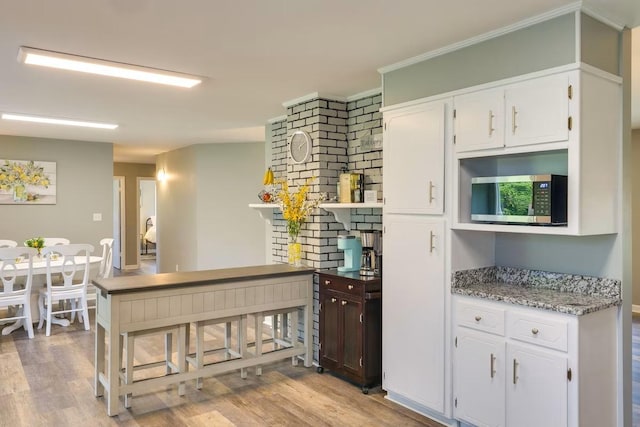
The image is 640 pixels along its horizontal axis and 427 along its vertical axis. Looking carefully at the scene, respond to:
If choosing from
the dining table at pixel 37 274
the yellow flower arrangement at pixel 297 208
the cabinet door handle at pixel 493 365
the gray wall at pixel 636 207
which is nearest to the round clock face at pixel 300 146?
the yellow flower arrangement at pixel 297 208

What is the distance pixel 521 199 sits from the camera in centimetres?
265

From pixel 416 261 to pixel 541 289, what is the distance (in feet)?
2.57

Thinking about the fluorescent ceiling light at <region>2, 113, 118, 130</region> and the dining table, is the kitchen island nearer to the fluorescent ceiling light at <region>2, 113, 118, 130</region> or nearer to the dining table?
the dining table

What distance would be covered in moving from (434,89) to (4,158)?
629cm

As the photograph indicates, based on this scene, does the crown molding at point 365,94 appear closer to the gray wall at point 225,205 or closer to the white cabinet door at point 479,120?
the white cabinet door at point 479,120

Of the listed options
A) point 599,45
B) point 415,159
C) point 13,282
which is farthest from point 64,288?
point 599,45

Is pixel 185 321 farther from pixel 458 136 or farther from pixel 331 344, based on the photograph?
pixel 458 136

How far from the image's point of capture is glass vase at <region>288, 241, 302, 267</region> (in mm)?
4422

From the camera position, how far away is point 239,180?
7.84 metres

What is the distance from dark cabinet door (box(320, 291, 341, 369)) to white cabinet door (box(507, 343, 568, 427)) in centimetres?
151

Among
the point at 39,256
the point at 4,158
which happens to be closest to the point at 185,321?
the point at 39,256

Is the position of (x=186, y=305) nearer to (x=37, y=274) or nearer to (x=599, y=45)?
(x=37, y=274)

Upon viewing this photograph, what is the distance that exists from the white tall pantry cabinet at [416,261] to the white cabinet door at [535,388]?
1.54 ft

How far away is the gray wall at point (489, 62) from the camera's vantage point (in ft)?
8.27
